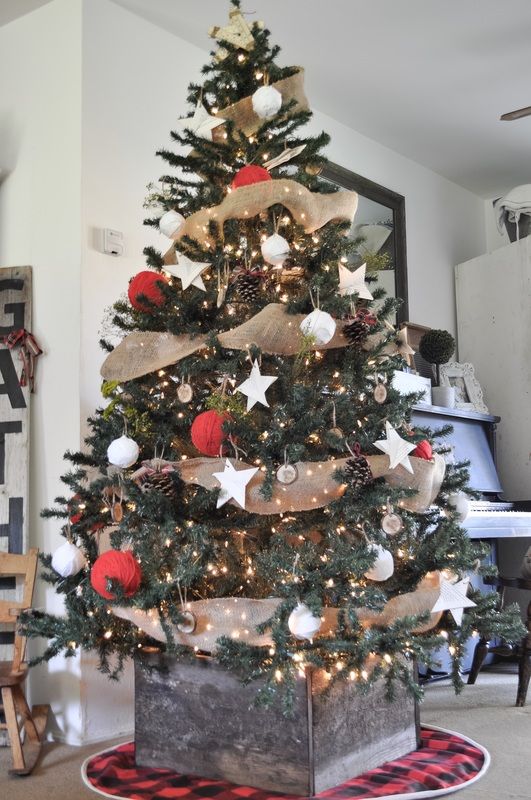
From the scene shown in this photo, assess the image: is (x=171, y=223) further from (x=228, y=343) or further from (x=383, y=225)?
(x=383, y=225)

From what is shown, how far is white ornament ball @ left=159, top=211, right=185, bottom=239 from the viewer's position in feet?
7.93

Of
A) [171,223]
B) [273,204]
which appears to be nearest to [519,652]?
[273,204]

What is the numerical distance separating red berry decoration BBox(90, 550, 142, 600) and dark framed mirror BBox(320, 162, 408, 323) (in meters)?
2.49

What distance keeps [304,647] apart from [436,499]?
652mm

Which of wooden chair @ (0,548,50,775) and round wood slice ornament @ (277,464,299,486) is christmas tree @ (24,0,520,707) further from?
wooden chair @ (0,548,50,775)

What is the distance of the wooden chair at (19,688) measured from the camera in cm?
236

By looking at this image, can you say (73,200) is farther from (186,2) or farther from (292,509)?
(292,509)

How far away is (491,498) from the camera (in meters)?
4.24

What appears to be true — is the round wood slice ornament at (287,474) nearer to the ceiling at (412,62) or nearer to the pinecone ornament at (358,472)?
the pinecone ornament at (358,472)

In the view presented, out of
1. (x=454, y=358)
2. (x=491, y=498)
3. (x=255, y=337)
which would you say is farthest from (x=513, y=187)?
(x=255, y=337)

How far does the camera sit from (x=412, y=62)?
3.70 m

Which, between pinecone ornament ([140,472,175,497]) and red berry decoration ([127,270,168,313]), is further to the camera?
red berry decoration ([127,270,168,313])

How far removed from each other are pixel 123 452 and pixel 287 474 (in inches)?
18.1

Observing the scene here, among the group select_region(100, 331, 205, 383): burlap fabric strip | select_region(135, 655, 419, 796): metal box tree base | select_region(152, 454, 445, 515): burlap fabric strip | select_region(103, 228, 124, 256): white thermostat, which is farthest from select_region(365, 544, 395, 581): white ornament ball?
select_region(103, 228, 124, 256): white thermostat
